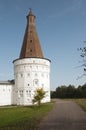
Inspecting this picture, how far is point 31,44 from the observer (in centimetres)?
5878

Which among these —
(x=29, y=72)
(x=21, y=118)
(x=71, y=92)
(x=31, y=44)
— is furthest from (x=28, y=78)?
(x=71, y=92)

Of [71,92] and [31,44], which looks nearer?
[31,44]

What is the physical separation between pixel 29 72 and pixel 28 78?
1405 millimetres

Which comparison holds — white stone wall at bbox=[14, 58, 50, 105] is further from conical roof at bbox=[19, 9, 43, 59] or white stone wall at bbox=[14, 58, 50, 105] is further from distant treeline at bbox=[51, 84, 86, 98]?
distant treeline at bbox=[51, 84, 86, 98]

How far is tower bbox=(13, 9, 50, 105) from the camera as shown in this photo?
187 ft

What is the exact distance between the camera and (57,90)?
103m

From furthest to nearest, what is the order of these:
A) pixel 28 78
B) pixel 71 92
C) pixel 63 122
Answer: pixel 71 92, pixel 28 78, pixel 63 122

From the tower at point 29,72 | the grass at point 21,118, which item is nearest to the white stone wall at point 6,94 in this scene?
the tower at point 29,72

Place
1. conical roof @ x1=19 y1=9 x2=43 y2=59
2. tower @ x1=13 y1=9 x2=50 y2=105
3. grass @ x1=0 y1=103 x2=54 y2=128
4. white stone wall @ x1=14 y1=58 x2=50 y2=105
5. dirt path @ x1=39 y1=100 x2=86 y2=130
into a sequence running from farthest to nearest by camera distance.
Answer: conical roof @ x1=19 y1=9 x2=43 y2=59, tower @ x1=13 y1=9 x2=50 y2=105, white stone wall @ x1=14 y1=58 x2=50 y2=105, grass @ x1=0 y1=103 x2=54 y2=128, dirt path @ x1=39 y1=100 x2=86 y2=130

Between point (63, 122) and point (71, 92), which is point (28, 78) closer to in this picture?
point (71, 92)

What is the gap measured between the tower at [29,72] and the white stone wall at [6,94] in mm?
1285

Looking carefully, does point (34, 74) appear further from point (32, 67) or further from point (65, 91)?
point (65, 91)

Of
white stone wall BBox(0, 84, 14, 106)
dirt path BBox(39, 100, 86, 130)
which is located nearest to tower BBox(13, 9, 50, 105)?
white stone wall BBox(0, 84, 14, 106)

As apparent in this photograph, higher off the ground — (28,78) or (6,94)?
(28,78)
